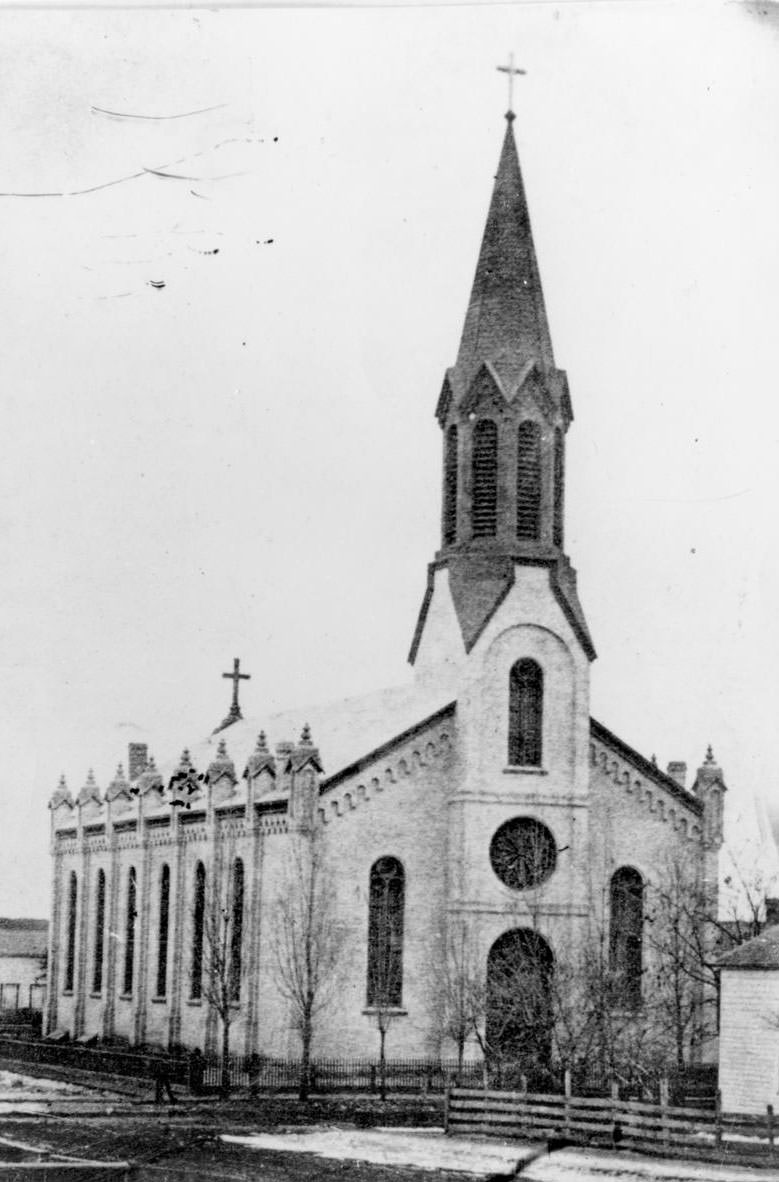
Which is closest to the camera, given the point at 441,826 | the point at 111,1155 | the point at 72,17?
the point at 72,17

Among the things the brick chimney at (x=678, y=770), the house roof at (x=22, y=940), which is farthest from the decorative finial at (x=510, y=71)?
the house roof at (x=22, y=940)

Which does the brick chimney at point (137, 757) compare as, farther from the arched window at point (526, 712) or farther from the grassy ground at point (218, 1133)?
the grassy ground at point (218, 1133)

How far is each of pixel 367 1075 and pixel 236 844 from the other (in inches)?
322

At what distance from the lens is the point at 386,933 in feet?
155

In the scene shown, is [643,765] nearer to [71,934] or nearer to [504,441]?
[504,441]

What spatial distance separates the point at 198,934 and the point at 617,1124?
2347cm

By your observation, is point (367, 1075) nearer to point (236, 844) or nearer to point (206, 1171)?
point (236, 844)

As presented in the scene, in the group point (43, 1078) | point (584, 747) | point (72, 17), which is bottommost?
point (43, 1078)

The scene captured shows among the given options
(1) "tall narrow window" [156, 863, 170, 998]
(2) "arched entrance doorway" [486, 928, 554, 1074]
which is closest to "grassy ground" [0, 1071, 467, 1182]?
(2) "arched entrance doorway" [486, 928, 554, 1074]

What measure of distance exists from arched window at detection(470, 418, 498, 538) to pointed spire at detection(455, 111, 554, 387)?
5.03 ft

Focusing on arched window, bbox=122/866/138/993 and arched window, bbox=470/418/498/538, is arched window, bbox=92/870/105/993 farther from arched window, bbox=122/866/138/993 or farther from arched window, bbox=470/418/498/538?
arched window, bbox=470/418/498/538

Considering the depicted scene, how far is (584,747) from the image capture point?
4900 centimetres

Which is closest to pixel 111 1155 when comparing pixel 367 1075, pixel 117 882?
pixel 367 1075

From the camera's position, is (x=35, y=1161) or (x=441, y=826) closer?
(x=35, y=1161)
